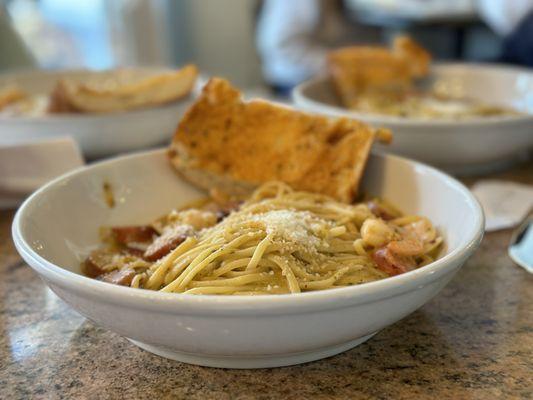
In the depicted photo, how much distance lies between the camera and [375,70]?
217cm

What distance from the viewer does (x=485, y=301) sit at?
3.36 ft

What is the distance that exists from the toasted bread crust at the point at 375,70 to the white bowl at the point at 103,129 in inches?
22.2

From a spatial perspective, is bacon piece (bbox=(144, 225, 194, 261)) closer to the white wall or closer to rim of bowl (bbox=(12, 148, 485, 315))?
rim of bowl (bbox=(12, 148, 485, 315))

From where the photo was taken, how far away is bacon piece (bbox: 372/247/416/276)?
37.3 inches

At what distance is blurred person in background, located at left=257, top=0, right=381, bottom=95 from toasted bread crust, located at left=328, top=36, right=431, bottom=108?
229cm

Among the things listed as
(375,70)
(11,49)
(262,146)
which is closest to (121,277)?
(262,146)

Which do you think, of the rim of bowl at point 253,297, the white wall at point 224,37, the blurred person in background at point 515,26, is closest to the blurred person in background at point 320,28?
the white wall at point 224,37

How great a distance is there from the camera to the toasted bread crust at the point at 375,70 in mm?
2086

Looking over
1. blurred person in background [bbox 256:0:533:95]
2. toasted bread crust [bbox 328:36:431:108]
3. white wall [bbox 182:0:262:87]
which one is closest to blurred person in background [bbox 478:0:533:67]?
Answer: blurred person in background [bbox 256:0:533:95]

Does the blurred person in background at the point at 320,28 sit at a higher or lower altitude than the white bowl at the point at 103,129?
lower

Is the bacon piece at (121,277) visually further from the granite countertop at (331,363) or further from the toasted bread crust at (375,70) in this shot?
the toasted bread crust at (375,70)

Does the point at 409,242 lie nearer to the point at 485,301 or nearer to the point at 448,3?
the point at 485,301

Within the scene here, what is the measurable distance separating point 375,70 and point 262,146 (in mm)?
964

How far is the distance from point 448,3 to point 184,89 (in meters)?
2.82
